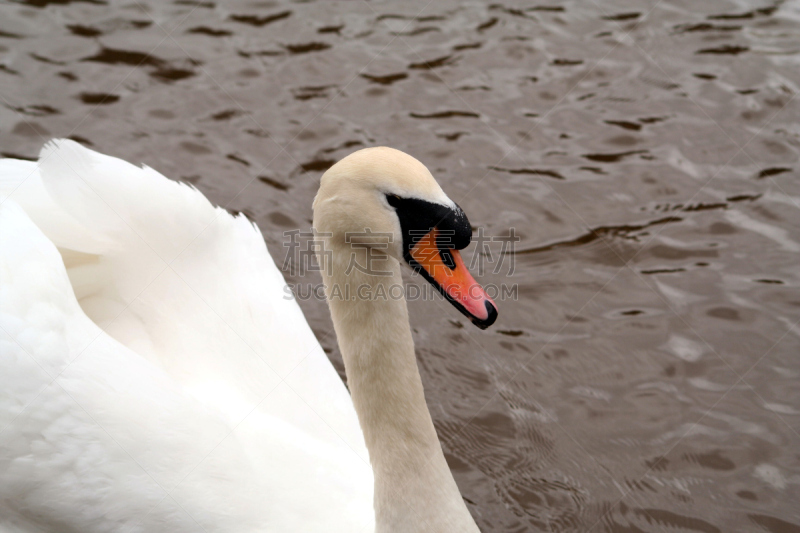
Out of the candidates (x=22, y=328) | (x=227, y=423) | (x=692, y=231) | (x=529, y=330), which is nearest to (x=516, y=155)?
(x=692, y=231)

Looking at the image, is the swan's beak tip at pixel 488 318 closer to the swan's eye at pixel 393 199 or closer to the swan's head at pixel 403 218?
the swan's head at pixel 403 218

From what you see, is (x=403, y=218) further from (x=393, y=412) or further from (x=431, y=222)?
(x=393, y=412)

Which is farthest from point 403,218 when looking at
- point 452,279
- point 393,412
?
point 393,412

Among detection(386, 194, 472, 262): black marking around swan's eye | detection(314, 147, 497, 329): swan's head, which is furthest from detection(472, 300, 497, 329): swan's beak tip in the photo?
detection(386, 194, 472, 262): black marking around swan's eye

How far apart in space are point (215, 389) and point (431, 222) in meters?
1.56

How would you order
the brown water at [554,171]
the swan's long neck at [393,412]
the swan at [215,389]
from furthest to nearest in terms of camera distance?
the brown water at [554,171], the swan's long neck at [393,412], the swan at [215,389]

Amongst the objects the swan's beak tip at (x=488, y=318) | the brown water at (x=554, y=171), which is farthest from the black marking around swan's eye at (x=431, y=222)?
the brown water at (x=554, y=171)

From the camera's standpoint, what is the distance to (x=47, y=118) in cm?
693

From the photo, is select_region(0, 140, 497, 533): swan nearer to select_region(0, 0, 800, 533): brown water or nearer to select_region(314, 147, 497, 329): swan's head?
select_region(314, 147, 497, 329): swan's head

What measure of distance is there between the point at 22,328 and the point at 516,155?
458cm

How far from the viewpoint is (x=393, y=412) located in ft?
10.9

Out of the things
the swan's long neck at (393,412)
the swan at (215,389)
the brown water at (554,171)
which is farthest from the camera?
the brown water at (554,171)

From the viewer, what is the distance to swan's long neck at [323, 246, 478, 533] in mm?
3193

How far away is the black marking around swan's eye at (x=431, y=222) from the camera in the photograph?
9.36ft
